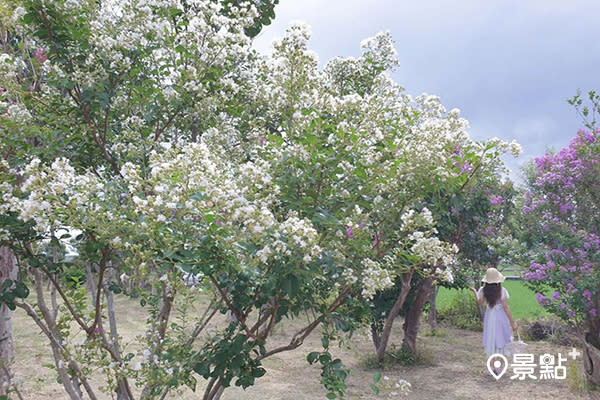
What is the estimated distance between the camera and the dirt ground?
19.7 ft

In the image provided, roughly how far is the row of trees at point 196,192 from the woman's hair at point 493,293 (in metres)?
3.33

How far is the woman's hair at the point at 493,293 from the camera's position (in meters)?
6.81

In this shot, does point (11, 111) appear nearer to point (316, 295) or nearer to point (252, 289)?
point (252, 289)

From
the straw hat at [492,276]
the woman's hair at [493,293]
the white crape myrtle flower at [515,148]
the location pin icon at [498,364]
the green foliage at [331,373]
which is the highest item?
the white crape myrtle flower at [515,148]

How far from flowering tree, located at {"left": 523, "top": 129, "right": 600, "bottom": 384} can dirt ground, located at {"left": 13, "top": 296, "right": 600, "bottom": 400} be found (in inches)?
30.0

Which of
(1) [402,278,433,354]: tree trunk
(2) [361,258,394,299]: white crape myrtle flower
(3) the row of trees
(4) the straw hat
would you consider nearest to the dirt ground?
(1) [402,278,433,354]: tree trunk

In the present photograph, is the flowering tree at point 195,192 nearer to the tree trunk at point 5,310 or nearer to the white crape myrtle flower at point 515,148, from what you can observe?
the white crape myrtle flower at point 515,148

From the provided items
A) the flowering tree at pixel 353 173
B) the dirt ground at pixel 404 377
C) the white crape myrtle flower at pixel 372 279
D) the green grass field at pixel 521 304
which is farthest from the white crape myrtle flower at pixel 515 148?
the green grass field at pixel 521 304

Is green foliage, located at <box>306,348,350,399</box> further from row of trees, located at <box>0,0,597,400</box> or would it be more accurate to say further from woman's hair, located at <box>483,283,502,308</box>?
woman's hair, located at <box>483,283,502,308</box>

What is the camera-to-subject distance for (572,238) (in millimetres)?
6445

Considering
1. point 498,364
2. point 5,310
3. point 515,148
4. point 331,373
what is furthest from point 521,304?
point 5,310

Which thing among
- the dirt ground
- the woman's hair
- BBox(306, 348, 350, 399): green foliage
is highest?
the woman's hair

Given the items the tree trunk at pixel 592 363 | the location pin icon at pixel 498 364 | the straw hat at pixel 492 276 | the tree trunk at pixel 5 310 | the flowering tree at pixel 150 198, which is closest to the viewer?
the flowering tree at pixel 150 198

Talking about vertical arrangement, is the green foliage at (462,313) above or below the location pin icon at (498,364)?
above
